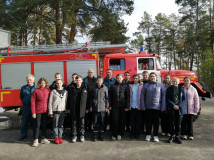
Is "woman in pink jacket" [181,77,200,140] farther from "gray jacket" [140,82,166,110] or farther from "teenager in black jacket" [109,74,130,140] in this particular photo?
"teenager in black jacket" [109,74,130,140]

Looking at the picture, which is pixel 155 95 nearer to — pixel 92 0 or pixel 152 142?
pixel 152 142

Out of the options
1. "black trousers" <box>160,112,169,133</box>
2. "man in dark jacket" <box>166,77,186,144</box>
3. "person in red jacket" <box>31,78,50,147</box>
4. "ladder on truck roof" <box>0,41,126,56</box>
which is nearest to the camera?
"person in red jacket" <box>31,78,50,147</box>

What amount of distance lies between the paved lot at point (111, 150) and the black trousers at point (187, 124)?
26 centimetres

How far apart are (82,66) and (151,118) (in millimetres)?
2770

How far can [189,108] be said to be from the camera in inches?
180

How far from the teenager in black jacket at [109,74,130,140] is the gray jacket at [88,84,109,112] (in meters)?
0.19

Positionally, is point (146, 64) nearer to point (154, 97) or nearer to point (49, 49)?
point (154, 97)

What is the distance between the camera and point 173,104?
14.5 feet

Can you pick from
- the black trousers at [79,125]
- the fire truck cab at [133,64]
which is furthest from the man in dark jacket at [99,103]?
the fire truck cab at [133,64]

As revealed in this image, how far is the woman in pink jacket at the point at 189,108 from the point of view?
4.57 m

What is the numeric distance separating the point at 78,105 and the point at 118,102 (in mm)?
1081

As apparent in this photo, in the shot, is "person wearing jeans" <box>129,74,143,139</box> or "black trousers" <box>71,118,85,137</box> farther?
"person wearing jeans" <box>129,74,143,139</box>

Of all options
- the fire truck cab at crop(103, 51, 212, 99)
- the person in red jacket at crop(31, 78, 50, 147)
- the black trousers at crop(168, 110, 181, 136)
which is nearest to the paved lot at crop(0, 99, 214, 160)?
the black trousers at crop(168, 110, 181, 136)

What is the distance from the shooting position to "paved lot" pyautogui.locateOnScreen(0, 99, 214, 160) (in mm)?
3654
